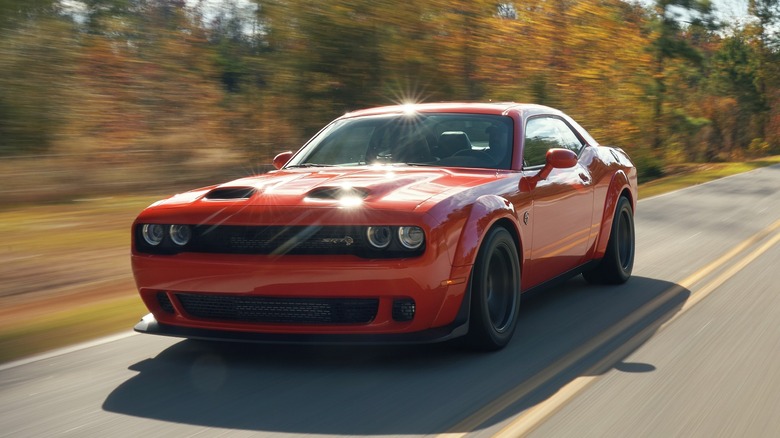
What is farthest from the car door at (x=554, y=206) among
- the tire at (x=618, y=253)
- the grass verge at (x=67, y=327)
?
the grass verge at (x=67, y=327)

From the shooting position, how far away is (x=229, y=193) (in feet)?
18.0

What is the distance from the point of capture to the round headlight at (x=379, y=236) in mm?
4949

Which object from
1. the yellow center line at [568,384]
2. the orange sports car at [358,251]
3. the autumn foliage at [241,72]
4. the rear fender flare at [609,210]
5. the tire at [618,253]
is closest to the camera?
the yellow center line at [568,384]

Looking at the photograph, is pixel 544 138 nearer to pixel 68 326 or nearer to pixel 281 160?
pixel 281 160

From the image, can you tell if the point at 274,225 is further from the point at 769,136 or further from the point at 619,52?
the point at 769,136

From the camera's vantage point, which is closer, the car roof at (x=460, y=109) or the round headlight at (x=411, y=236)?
the round headlight at (x=411, y=236)

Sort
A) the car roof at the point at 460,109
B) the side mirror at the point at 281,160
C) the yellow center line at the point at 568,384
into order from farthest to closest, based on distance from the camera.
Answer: the side mirror at the point at 281,160, the car roof at the point at 460,109, the yellow center line at the point at 568,384

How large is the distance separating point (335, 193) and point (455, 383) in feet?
3.80

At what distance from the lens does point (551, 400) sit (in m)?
4.52

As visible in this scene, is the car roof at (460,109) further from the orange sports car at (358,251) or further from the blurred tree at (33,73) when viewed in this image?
the blurred tree at (33,73)

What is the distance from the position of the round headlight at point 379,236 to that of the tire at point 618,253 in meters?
3.23

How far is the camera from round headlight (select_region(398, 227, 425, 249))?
16.2ft

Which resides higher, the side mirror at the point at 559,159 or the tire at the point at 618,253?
the side mirror at the point at 559,159

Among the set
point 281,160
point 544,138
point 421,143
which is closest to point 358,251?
point 421,143
